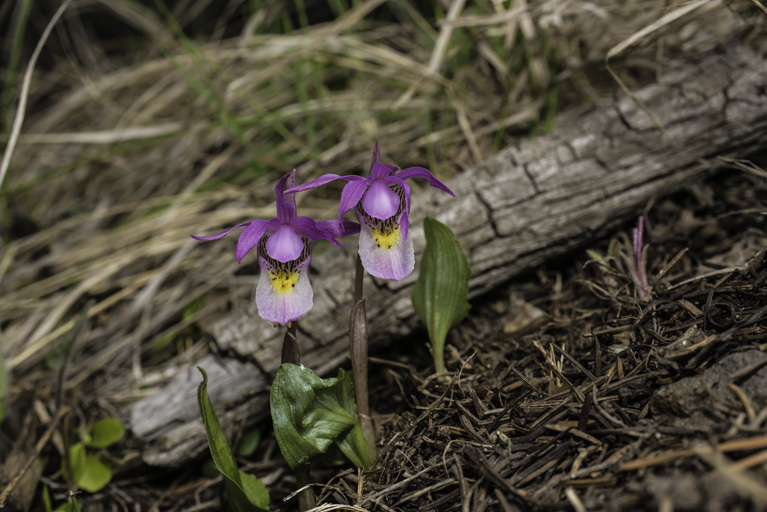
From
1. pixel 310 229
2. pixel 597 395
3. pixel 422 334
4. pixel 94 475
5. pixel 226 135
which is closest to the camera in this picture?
pixel 597 395

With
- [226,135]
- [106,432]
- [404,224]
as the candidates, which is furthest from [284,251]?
[226,135]

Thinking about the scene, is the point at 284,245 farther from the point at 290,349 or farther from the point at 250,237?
the point at 290,349

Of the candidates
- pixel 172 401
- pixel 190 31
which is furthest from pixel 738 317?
pixel 190 31

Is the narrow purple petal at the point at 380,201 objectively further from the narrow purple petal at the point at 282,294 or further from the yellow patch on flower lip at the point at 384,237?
the narrow purple petal at the point at 282,294

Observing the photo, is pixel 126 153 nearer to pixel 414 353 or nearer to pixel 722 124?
pixel 414 353

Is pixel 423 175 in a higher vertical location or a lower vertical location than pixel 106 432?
higher

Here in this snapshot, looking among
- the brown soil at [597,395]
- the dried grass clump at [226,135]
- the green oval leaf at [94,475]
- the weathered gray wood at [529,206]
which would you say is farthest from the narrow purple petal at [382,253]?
the green oval leaf at [94,475]

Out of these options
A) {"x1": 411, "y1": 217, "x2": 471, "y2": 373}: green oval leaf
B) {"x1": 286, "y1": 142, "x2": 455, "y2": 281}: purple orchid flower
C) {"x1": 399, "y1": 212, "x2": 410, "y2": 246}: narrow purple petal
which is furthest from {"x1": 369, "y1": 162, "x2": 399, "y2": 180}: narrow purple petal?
{"x1": 411, "y1": 217, "x2": 471, "y2": 373}: green oval leaf
